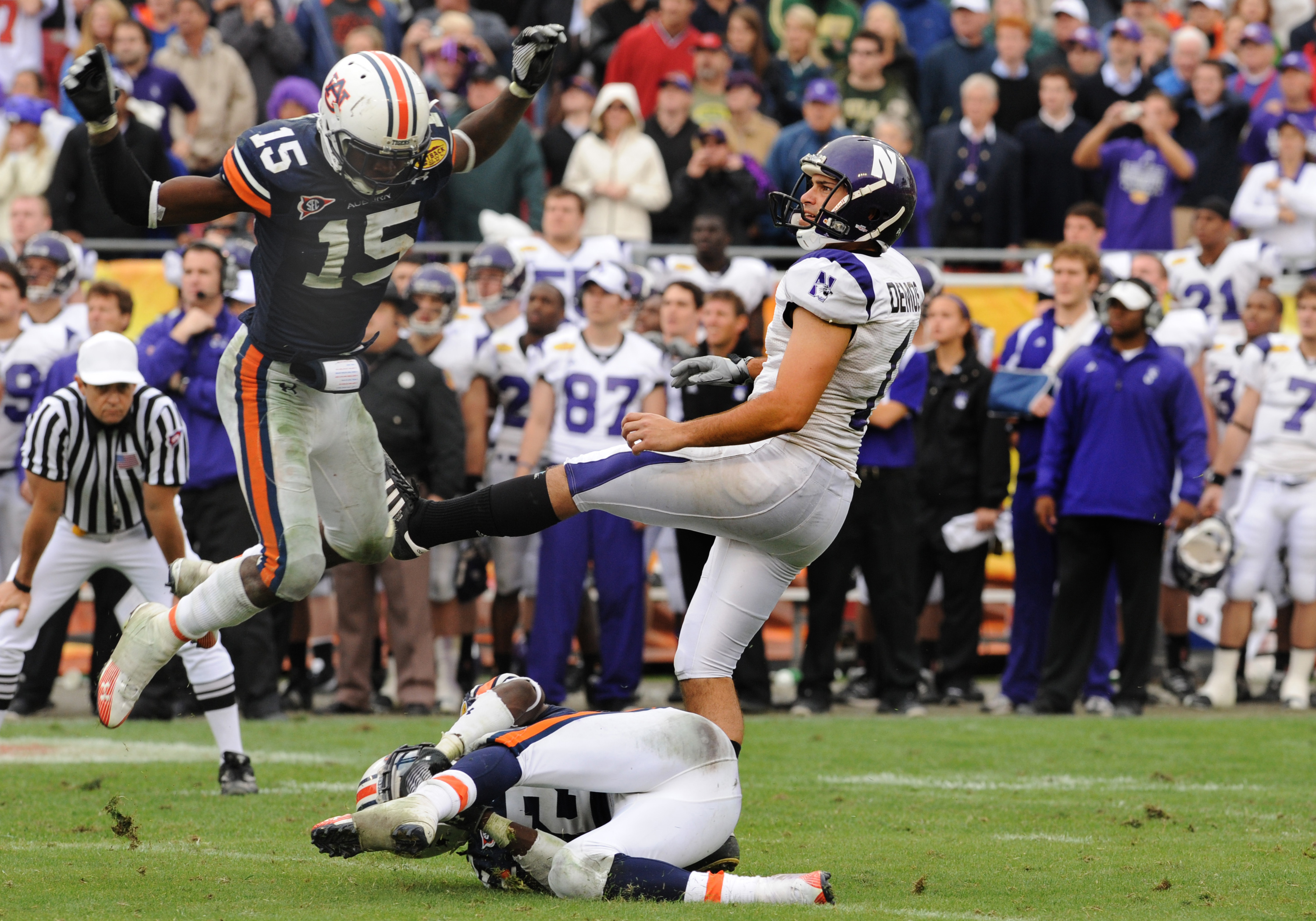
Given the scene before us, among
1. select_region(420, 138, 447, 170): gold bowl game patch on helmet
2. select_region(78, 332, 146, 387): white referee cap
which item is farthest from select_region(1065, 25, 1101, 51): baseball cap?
select_region(420, 138, 447, 170): gold bowl game patch on helmet

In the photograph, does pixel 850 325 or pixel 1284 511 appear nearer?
pixel 850 325

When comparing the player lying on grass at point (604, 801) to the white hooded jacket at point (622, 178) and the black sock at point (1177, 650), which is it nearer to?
the black sock at point (1177, 650)

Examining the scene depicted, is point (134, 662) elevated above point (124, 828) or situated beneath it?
elevated above

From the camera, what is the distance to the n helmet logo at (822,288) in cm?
491

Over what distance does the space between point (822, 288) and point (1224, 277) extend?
713 centimetres

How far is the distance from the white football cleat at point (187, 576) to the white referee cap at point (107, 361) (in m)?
1.44

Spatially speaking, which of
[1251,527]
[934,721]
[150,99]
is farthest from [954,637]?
[150,99]

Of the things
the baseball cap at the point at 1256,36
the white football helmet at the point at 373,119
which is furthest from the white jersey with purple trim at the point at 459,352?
the baseball cap at the point at 1256,36

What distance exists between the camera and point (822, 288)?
492 centimetres

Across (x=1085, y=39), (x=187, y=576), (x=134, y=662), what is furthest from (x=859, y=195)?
(x=1085, y=39)

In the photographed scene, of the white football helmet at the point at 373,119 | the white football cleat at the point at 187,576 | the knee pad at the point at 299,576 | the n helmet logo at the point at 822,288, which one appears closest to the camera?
the n helmet logo at the point at 822,288

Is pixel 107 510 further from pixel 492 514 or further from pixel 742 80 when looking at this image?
pixel 742 80

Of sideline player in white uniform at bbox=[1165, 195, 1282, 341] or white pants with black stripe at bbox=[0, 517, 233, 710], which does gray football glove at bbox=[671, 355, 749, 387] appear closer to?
white pants with black stripe at bbox=[0, 517, 233, 710]

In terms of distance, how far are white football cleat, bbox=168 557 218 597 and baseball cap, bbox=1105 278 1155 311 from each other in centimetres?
528
